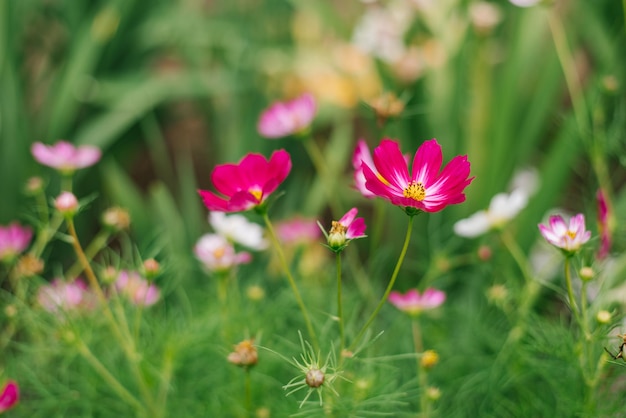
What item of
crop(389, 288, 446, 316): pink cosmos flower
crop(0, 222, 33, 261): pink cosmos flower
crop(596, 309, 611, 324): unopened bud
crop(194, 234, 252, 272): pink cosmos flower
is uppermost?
crop(596, 309, 611, 324): unopened bud

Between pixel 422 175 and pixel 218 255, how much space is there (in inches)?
10.3

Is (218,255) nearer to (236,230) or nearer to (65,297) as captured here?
(236,230)

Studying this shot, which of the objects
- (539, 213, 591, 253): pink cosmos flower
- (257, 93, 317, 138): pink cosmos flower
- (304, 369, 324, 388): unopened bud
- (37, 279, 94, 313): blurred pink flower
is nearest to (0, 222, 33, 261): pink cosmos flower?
(37, 279, 94, 313): blurred pink flower

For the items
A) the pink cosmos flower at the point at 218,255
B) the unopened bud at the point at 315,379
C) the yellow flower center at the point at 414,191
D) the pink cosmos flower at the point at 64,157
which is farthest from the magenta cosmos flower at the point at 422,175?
the pink cosmos flower at the point at 64,157

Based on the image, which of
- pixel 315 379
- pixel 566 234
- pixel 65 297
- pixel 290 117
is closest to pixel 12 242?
pixel 65 297

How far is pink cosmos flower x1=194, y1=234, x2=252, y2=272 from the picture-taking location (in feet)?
2.23

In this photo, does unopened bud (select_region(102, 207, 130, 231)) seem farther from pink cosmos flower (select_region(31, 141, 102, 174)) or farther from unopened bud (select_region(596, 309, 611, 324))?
unopened bud (select_region(596, 309, 611, 324))

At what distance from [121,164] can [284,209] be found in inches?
20.2

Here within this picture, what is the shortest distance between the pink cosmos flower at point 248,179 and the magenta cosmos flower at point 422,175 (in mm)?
78

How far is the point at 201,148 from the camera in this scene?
1.92 metres

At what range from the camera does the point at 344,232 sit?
18.5 inches

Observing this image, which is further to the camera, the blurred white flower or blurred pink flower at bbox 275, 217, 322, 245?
blurred pink flower at bbox 275, 217, 322, 245

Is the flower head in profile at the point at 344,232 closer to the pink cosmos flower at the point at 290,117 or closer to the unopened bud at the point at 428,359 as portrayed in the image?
the unopened bud at the point at 428,359

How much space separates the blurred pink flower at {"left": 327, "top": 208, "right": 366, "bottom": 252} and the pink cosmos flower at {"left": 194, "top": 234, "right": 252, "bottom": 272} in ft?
0.72
